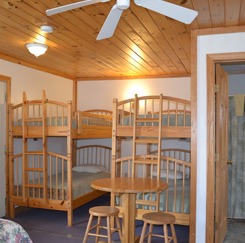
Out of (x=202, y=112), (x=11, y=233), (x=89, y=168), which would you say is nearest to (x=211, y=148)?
(x=202, y=112)

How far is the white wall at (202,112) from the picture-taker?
3.18 metres

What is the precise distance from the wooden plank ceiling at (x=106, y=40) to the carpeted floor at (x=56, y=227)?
2.37 meters

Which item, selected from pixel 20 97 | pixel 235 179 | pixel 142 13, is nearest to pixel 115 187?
pixel 142 13

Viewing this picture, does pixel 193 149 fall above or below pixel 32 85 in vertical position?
below

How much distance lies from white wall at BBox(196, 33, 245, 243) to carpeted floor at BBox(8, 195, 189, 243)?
0.74m

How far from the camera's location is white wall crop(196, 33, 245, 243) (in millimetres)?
3178

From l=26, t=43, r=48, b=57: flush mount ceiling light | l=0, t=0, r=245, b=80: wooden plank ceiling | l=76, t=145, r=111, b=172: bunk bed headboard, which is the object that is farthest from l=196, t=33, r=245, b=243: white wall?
l=76, t=145, r=111, b=172: bunk bed headboard

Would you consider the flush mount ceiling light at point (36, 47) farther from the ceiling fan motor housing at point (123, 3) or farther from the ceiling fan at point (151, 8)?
the ceiling fan motor housing at point (123, 3)

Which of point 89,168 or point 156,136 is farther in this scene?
point 89,168

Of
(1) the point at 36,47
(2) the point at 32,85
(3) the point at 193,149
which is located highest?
(1) the point at 36,47

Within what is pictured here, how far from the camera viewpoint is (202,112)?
10.5 ft

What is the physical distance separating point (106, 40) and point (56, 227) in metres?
2.51

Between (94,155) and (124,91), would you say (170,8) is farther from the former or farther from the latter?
(94,155)

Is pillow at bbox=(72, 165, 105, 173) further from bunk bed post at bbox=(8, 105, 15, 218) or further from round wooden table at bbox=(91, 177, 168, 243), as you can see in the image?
round wooden table at bbox=(91, 177, 168, 243)
